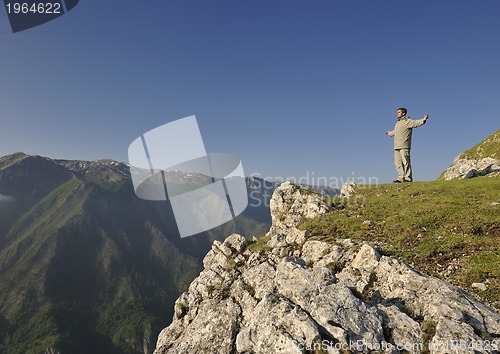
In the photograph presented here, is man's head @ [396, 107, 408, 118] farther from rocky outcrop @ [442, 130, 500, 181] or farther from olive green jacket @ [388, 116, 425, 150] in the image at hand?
rocky outcrop @ [442, 130, 500, 181]

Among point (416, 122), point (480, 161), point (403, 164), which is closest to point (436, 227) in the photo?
point (416, 122)

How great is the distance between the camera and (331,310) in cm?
1340

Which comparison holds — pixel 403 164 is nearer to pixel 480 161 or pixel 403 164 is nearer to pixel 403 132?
pixel 403 132

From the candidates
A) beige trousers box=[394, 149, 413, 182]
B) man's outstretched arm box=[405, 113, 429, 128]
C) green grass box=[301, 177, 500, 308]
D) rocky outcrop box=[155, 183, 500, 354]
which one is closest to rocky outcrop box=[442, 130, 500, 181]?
beige trousers box=[394, 149, 413, 182]

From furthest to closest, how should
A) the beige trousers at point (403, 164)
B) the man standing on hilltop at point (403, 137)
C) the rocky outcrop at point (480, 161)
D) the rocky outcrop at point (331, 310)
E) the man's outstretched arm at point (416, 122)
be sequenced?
1. the rocky outcrop at point (480, 161)
2. the beige trousers at point (403, 164)
3. the man standing on hilltop at point (403, 137)
4. the man's outstretched arm at point (416, 122)
5. the rocky outcrop at point (331, 310)

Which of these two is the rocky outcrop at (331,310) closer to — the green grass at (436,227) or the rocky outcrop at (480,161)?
the green grass at (436,227)

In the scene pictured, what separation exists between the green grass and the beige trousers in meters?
2.66

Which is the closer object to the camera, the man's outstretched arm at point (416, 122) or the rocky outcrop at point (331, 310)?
the rocky outcrop at point (331, 310)

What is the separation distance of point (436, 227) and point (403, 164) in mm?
13454

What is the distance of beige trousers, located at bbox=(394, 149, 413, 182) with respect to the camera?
30694 mm

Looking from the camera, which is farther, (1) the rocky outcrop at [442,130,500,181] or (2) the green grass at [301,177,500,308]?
(1) the rocky outcrop at [442,130,500,181]

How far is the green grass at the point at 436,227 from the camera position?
15953 millimetres

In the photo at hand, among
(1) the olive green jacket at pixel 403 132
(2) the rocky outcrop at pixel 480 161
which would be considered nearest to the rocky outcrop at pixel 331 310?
(1) the olive green jacket at pixel 403 132

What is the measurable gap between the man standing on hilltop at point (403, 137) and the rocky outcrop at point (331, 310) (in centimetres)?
1498
